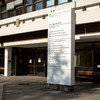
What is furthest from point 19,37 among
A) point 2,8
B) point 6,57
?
point 2,8

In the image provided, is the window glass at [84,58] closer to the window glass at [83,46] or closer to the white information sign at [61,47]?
the window glass at [83,46]

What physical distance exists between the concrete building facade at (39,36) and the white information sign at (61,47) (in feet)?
5.35

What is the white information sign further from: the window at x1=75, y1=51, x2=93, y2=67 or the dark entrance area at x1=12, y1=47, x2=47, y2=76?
the dark entrance area at x1=12, y1=47, x2=47, y2=76

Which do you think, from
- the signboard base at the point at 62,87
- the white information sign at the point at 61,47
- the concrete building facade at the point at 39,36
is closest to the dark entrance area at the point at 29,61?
the concrete building facade at the point at 39,36

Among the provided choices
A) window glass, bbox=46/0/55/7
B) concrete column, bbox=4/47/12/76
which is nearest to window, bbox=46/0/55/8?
window glass, bbox=46/0/55/7

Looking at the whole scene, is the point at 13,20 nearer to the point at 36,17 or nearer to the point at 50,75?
the point at 36,17

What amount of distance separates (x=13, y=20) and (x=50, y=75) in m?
8.95

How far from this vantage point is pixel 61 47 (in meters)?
10.5

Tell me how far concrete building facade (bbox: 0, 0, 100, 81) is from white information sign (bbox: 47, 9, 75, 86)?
1630 mm

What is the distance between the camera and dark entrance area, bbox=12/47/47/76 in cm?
1902

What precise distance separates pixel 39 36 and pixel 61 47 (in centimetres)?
540

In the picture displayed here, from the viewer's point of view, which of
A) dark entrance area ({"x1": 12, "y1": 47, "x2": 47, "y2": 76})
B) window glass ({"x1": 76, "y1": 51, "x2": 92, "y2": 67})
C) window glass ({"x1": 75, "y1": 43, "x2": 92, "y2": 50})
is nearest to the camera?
window glass ({"x1": 76, "y1": 51, "x2": 92, "y2": 67})

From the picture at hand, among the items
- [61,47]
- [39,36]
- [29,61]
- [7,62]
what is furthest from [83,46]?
[7,62]

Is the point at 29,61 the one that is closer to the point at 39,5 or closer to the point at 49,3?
the point at 39,5
